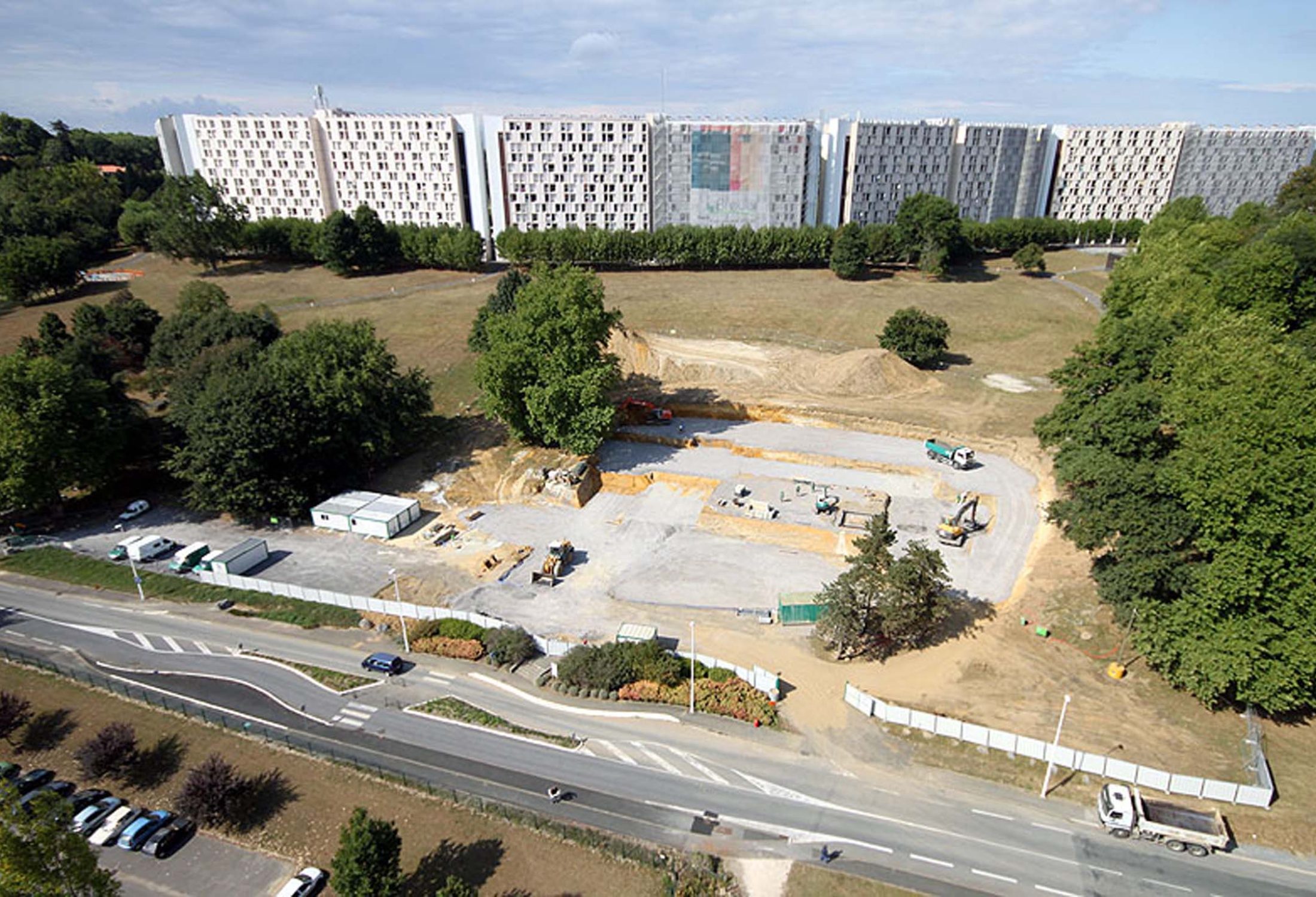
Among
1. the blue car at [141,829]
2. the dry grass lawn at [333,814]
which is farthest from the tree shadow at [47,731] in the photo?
the blue car at [141,829]

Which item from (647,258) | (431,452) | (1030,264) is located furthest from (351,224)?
(1030,264)

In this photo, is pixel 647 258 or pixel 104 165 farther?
pixel 104 165

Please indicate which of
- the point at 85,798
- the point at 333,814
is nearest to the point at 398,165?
the point at 85,798

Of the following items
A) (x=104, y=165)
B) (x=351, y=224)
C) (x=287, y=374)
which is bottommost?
(x=287, y=374)

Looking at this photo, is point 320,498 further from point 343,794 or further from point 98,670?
point 343,794

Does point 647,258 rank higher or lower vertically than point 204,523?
higher

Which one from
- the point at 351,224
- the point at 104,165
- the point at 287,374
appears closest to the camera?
the point at 287,374

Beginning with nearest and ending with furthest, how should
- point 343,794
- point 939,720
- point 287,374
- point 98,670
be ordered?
point 343,794 → point 939,720 → point 98,670 → point 287,374
